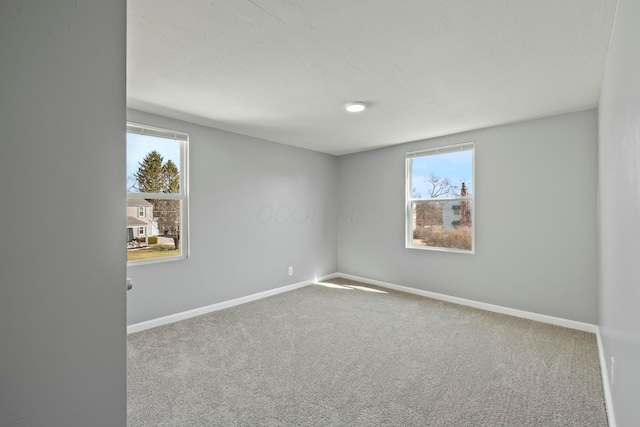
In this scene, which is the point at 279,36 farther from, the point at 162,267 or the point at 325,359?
the point at 162,267

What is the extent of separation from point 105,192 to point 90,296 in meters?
0.27

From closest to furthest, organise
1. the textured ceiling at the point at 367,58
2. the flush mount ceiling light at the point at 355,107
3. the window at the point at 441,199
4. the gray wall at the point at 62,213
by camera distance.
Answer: the gray wall at the point at 62,213, the textured ceiling at the point at 367,58, the flush mount ceiling light at the point at 355,107, the window at the point at 441,199

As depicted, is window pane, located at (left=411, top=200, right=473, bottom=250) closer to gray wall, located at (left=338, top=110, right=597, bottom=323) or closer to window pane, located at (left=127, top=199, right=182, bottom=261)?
gray wall, located at (left=338, top=110, right=597, bottom=323)

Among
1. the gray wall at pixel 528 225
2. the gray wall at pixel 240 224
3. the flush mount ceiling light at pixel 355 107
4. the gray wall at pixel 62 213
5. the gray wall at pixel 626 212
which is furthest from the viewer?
the gray wall at pixel 240 224

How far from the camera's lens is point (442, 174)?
418cm

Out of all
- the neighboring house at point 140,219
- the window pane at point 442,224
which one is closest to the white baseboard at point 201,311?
the neighboring house at point 140,219

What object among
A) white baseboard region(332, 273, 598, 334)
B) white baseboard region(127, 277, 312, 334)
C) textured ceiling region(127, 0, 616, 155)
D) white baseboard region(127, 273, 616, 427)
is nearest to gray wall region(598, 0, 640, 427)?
textured ceiling region(127, 0, 616, 155)

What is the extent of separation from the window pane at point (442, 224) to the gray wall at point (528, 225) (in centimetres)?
15

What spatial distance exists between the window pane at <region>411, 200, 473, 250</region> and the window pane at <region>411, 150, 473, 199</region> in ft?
0.48

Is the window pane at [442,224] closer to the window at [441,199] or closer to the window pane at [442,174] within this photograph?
the window at [441,199]

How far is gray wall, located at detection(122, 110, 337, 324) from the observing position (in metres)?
3.34

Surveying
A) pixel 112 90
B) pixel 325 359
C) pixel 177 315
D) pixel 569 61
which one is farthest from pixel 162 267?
pixel 569 61

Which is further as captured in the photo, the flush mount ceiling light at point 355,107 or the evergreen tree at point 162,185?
the evergreen tree at point 162,185

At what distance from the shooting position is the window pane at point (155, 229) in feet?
10.4
